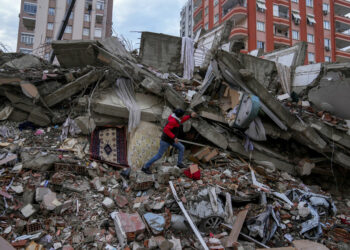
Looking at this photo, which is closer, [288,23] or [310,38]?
[288,23]

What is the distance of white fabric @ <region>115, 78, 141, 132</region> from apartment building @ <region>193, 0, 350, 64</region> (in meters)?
18.7

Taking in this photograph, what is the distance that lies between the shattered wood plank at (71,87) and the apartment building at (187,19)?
3834cm

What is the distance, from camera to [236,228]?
351cm

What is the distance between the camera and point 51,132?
573 centimetres

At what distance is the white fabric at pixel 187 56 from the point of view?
880 centimetres

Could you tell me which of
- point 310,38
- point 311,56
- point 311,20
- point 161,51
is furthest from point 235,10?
point 161,51

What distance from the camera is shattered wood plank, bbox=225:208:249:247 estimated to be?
326 centimetres

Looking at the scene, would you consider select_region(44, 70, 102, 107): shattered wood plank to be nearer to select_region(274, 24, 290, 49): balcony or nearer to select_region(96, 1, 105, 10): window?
select_region(274, 24, 290, 49): balcony

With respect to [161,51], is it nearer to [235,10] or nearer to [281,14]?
[235,10]

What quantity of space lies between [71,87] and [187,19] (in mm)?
41960

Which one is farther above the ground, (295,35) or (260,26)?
(295,35)

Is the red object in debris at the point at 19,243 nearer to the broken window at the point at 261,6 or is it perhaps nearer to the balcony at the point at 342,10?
the broken window at the point at 261,6

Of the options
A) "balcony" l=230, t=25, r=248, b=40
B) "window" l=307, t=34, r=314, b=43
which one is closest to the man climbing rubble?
"balcony" l=230, t=25, r=248, b=40

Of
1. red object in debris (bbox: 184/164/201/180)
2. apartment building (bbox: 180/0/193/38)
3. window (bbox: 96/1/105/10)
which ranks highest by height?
apartment building (bbox: 180/0/193/38)
